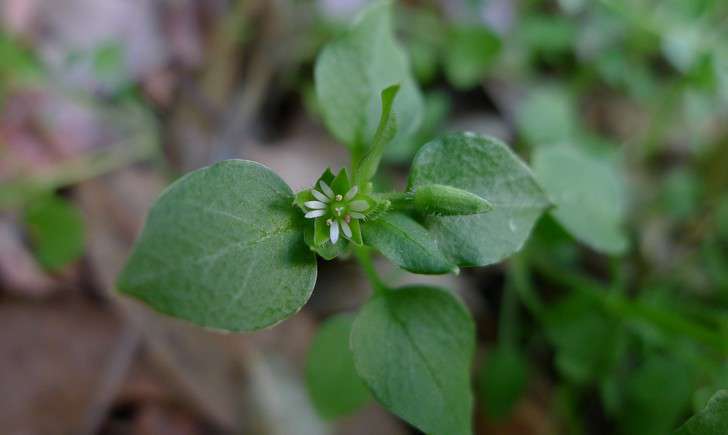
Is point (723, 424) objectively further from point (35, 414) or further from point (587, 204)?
point (35, 414)

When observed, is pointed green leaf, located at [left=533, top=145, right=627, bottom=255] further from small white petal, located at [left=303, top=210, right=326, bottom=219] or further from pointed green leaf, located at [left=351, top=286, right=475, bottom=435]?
small white petal, located at [left=303, top=210, right=326, bottom=219]

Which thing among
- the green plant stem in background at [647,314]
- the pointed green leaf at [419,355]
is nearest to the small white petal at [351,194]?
the pointed green leaf at [419,355]

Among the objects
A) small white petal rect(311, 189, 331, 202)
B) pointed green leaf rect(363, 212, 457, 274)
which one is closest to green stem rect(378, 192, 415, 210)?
pointed green leaf rect(363, 212, 457, 274)

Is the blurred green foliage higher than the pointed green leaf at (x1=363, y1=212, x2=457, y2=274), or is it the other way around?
the pointed green leaf at (x1=363, y1=212, x2=457, y2=274)

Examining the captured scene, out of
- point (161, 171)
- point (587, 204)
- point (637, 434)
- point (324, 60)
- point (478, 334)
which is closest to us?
point (324, 60)

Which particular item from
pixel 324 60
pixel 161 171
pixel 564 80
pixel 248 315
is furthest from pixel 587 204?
pixel 161 171
